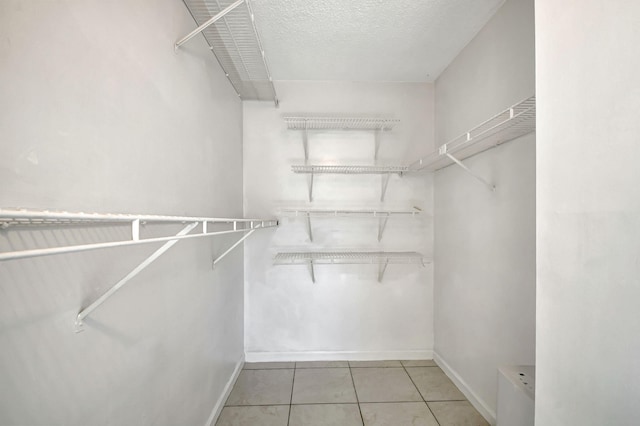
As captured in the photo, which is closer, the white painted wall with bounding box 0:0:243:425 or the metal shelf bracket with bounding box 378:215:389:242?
the white painted wall with bounding box 0:0:243:425

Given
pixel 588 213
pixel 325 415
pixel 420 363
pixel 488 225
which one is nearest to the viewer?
pixel 588 213

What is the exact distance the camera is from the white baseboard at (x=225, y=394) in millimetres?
1635

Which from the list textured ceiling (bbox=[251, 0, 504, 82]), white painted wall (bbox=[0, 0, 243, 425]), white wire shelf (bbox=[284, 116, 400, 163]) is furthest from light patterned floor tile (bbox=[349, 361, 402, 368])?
textured ceiling (bbox=[251, 0, 504, 82])

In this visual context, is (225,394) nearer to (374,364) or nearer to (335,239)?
(374,364)

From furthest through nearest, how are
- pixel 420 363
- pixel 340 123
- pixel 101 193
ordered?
pixel 420 363 < pixel 340 123 < pixel 101 193

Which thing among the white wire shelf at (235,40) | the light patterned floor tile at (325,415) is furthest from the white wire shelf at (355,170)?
the light patterned floor tile at (325,415)

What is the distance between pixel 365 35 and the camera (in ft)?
5.92

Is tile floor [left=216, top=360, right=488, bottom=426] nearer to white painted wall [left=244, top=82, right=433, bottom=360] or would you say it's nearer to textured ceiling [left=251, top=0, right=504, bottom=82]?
white painted wall [left=244, top=82, right=433, bottom=360]

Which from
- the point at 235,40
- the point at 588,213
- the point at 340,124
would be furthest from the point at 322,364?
the point at 235,40

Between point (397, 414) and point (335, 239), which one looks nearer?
point (397, 414)

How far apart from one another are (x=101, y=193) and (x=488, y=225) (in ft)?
6.47

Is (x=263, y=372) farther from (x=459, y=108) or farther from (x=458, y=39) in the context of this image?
(x=458, y=39)

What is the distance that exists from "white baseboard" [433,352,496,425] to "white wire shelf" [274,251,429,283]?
870mm

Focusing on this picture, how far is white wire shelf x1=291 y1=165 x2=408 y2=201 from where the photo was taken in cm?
213
